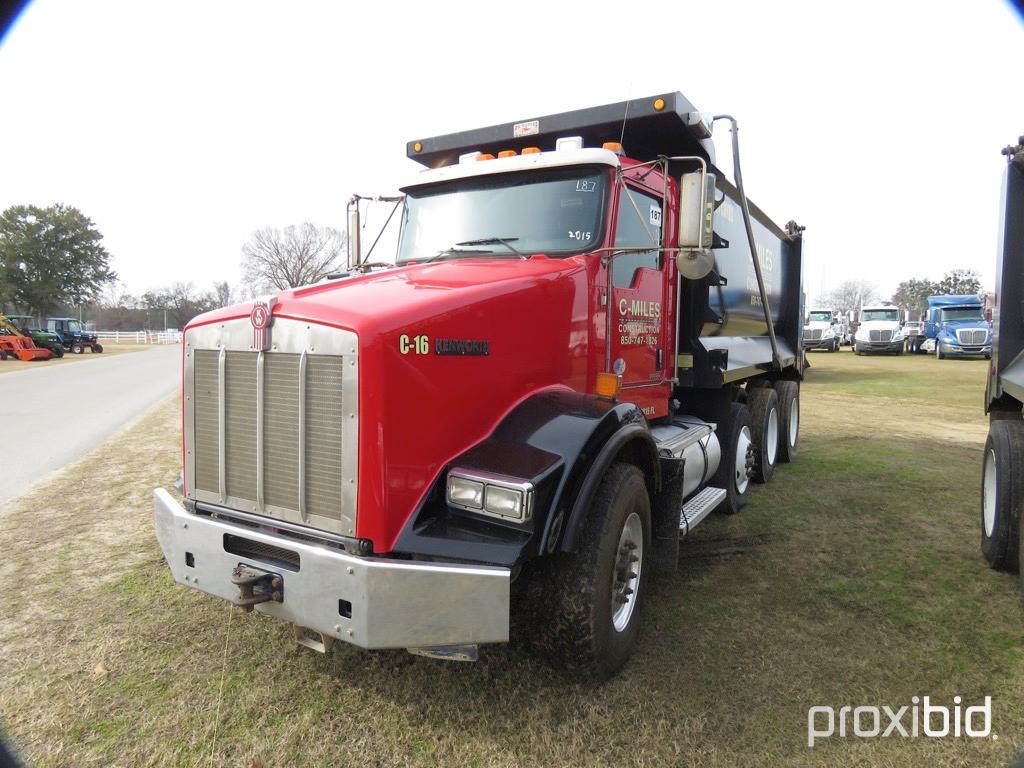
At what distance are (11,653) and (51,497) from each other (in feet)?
11.7

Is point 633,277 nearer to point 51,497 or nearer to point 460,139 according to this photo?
point 460,139

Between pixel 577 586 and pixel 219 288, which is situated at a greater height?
pixel 219 288

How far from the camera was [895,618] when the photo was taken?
3.98 metres

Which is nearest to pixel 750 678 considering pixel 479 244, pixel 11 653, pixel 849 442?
pixel 479 244

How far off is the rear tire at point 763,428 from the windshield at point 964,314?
27811mm

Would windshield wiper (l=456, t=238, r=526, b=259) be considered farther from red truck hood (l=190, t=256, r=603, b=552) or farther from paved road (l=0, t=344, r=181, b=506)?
paved road (l=0, t=344, r=181, b=506)

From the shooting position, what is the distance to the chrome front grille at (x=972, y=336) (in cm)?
2772

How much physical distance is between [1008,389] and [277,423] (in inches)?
199

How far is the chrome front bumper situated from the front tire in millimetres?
418

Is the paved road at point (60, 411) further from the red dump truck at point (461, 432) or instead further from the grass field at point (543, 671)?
the red dump truck at point (461, 432)

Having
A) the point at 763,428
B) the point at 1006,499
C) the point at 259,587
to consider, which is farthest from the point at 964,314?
the point at 259,587

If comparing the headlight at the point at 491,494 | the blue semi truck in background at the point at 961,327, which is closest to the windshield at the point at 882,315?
the blue semi truck in background at the point at 961,327

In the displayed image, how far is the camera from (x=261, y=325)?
3000mm

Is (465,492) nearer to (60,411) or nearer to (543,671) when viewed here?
(543,671)
